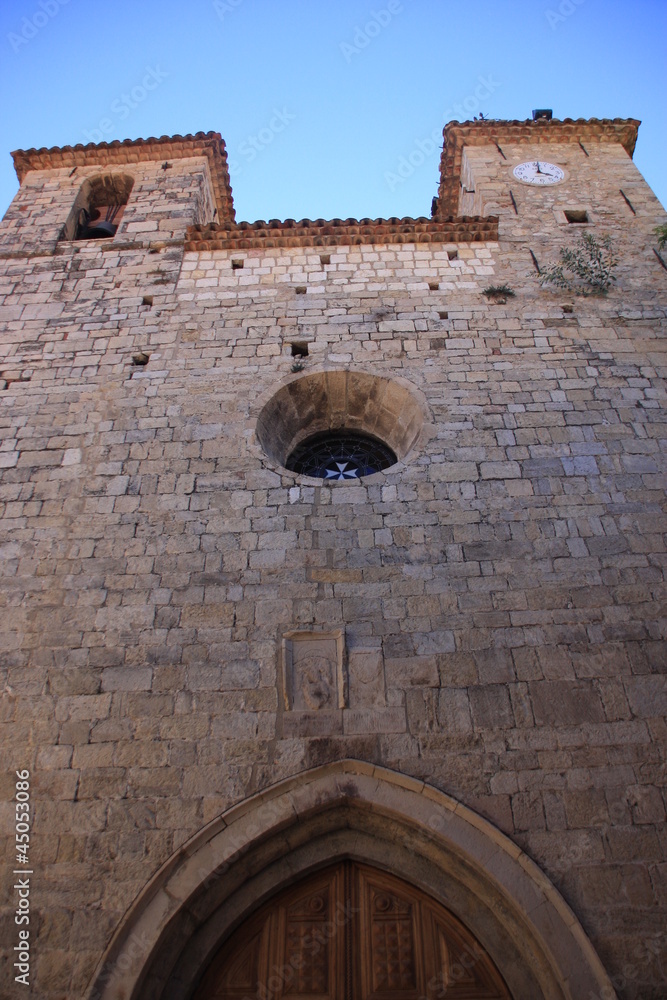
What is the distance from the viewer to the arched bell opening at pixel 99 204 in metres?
9.25

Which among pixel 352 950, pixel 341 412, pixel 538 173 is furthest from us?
pixel 538 173

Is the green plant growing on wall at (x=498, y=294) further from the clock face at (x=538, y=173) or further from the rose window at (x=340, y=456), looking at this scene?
the clock face at (x=538, y=173)

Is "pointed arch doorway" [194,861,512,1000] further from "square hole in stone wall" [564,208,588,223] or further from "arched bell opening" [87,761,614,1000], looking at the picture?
"square hole in stone wall" [564,208,588,223]

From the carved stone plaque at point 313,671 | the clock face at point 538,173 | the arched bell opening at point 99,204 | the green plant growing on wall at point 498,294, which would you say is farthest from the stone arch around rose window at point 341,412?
the clock face at point 538,173

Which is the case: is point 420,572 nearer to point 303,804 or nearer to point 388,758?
point 388,758

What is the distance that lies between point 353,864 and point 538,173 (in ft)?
30.3

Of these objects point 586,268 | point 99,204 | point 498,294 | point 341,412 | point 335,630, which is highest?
point 99,204

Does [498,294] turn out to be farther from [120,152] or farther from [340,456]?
[120,152]

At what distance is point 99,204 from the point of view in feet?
33.0

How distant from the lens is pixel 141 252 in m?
8.14

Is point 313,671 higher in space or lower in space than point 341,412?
lower

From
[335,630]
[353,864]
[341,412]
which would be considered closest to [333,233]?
[341,412]

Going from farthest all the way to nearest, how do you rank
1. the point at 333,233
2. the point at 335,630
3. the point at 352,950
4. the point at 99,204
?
the point at 99,204 → the point at 333,233 → the point at 335,630 → the point at 352,950

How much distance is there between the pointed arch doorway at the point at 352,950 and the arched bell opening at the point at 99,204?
836 centimetres
